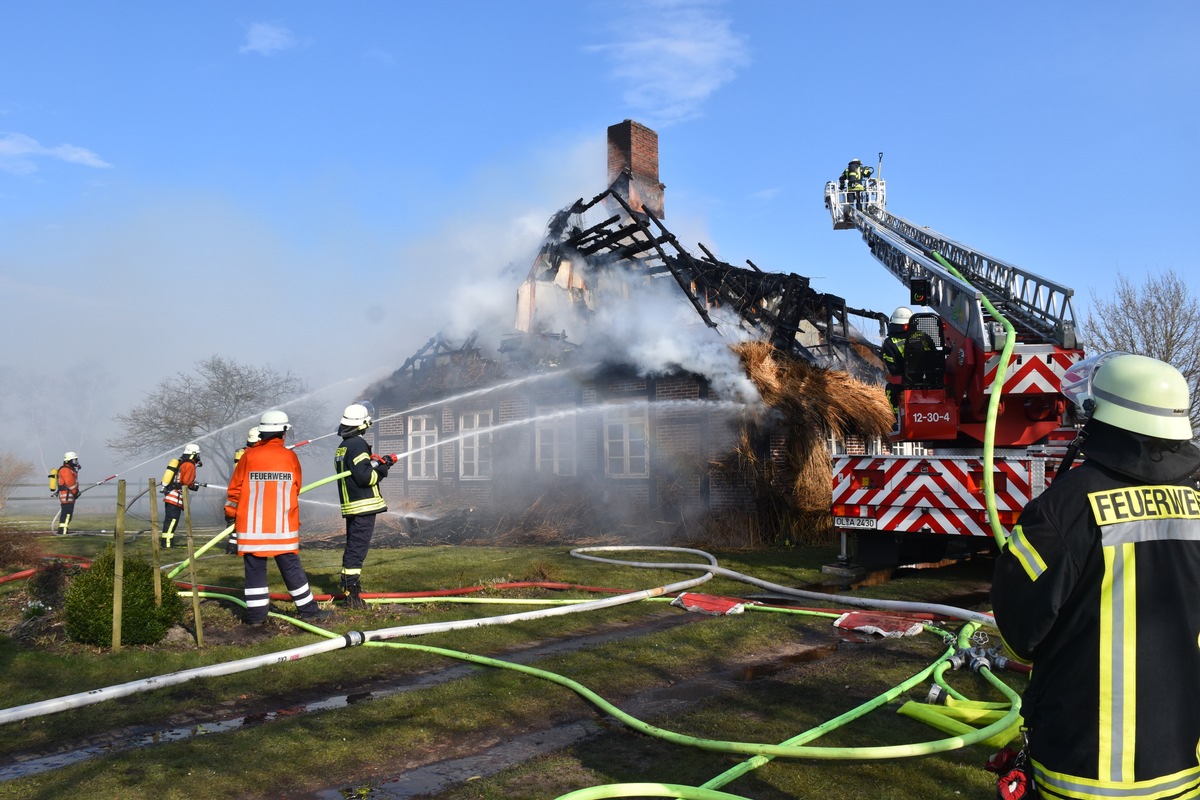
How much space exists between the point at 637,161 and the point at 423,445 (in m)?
9.99

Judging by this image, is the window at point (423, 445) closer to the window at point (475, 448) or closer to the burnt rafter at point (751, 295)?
the window at point (475, 448)

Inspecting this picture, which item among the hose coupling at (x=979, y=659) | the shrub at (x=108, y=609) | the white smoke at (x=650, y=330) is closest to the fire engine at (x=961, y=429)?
the hose coupling at (x=979, y=659)

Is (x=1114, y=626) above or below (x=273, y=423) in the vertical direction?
below

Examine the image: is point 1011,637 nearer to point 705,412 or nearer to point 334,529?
point 705,412

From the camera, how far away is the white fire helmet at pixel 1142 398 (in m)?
1.98

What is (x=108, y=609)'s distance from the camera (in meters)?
5.51

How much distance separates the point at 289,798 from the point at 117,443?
27.3 metres

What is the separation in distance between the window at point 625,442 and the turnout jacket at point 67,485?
33.4 feet

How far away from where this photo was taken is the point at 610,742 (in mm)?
3902

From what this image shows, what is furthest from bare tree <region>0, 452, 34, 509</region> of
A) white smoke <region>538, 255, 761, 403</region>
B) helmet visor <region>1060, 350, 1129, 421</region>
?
helmet visor <region>1060, 350, 1129, 421</region>

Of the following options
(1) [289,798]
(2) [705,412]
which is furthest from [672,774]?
(2) [705,412]

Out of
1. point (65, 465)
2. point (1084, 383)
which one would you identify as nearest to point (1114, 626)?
point (1084, 383)

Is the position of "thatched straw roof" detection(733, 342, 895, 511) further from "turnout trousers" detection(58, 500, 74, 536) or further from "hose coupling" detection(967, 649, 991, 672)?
"turnout trousers" detection(58, 500, 74, 536)

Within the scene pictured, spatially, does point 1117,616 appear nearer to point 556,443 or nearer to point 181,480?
point 181,480
